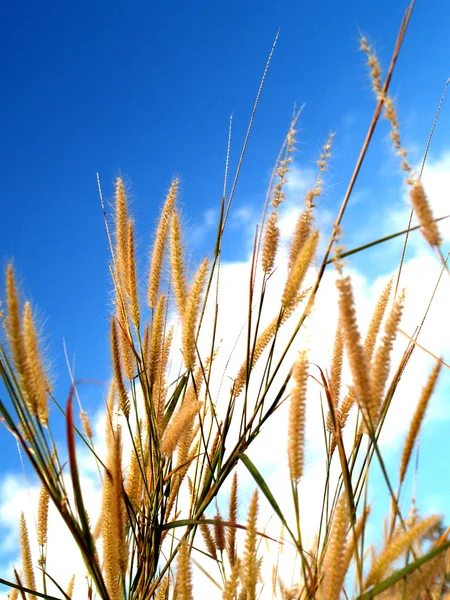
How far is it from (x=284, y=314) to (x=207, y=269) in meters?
0.25

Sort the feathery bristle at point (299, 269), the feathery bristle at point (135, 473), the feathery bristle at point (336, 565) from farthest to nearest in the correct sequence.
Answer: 1. the feathery bristle at point (135, 473)
2. the feathery bristle at point (299, 269)
3. the feathery bristle at point (336, 565)

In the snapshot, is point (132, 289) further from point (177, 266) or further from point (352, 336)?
point (352, 336)

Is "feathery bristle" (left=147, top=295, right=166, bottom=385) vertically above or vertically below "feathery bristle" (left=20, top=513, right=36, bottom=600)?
above

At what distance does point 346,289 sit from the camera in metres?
0.91

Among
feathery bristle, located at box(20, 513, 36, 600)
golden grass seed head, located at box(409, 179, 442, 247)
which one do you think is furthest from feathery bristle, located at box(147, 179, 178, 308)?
golden grass seed head, located at box(409, 179, 442, 247)

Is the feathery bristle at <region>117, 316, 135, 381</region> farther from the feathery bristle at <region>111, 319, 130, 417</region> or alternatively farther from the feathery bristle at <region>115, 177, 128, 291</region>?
the feathery bristle at <region>115, 177, 128, 291</region>

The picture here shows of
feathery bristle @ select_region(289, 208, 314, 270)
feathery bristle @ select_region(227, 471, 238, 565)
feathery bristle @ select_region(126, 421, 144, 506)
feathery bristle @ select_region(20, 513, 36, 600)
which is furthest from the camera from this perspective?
feathery bristle @ select_region(20, 513, 36, 600)

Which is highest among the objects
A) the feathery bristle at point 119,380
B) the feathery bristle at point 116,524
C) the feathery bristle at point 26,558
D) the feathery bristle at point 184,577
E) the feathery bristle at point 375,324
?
the feathery bristle at point 119,380

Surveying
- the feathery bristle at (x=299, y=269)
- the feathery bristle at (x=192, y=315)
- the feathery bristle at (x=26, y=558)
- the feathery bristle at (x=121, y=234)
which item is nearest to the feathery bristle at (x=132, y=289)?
the feathery bristle at (x=121, y=234)

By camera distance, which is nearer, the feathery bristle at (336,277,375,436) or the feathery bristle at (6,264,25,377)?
the feathery bristle at (336,277,375,436)

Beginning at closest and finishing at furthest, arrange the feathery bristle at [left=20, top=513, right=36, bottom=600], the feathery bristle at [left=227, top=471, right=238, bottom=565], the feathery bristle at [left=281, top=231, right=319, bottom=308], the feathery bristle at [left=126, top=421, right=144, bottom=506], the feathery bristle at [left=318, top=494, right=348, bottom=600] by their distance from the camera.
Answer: the feathery bristle at [left=318, top=494, right=348, bottom=600]
the feathery bristle at [left=281, top=231, right=319, bottom=308]
the feathery bristle at [left=227, top=471, right=238, bottom=565]
the feathery bristle at [left=126, top=421, right=144, bottom=506]
the feathery bristle at [left=20, top=513, right=36, bottom=600]

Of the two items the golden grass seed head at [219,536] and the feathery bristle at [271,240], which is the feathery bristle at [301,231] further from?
the golden grass seed head at [219,536]

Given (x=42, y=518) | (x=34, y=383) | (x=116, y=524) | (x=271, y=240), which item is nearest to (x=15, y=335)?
(x=34, y=383)

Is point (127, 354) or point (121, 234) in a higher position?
point (121, 234)
